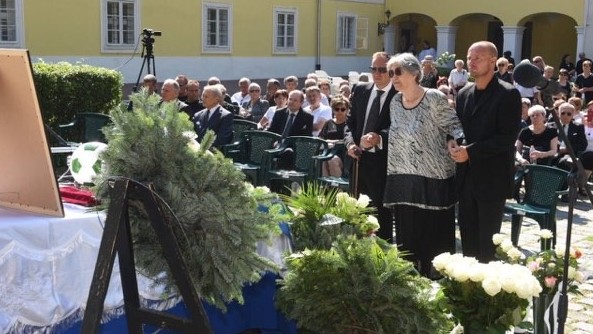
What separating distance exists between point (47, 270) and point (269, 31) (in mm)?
23977

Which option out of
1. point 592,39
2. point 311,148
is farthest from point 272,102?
point 592,39

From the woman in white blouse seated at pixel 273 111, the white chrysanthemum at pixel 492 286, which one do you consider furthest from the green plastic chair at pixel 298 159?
the white chrysanthemum at pixel 492 286

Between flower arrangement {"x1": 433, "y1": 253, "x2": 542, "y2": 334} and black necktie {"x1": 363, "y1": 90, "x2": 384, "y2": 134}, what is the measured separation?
7.95ft

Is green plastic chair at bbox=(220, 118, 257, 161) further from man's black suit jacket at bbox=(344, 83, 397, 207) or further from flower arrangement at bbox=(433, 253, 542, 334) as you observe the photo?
flower arrangement at bbox=(433, 253, 542, 334)

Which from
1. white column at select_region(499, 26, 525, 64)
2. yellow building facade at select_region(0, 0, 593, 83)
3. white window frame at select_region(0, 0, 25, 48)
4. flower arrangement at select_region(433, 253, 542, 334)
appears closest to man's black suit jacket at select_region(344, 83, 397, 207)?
flower arrangement at select_region(433, 253, 542, 334)

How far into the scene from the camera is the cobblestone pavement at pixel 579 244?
5159mm

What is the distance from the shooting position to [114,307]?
337 centimetres

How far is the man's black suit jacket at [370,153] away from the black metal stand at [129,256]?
3344mm

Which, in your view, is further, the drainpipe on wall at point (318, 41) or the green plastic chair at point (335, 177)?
the drainpipe on wall at point (318, 41)

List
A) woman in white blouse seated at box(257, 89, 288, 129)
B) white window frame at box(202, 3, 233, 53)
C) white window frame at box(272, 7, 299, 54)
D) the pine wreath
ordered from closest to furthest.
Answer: the pine wreath → woman in white blouse seated at box(257, 89, 288, 129) → white window frame at box(202, 3, 233, 53) → white window frame at box(272, 7, 299, 54)

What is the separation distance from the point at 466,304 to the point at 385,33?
29.1m

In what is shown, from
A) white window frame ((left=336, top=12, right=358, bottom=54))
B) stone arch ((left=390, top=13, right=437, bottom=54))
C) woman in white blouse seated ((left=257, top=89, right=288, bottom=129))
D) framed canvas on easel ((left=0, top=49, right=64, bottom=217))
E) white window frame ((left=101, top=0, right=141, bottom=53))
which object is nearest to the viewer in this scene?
framed canvas on easel ((left=0, top=49, right=64, bottom=217))

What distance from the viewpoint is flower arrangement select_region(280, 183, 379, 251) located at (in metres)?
3.95

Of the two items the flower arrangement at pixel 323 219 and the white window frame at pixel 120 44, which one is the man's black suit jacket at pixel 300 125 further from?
the white window frame at pixel 120 44
